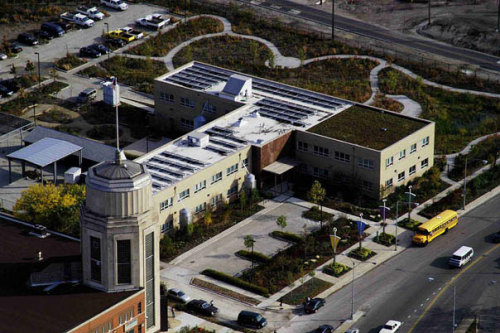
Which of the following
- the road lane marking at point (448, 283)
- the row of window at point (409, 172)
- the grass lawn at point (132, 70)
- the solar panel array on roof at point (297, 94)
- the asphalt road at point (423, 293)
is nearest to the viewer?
the road lane marking at point (448, 283)

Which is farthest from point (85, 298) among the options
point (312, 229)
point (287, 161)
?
point (287, 161)

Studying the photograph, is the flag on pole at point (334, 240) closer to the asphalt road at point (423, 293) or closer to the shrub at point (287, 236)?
the asphalt road at point (423, 293)

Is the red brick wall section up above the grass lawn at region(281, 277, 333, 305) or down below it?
above

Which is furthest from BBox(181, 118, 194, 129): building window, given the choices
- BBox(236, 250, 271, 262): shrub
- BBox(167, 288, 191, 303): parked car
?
BBox(167, 288, 191, 303): parked car

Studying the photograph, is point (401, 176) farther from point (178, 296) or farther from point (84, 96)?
point (84, 96)

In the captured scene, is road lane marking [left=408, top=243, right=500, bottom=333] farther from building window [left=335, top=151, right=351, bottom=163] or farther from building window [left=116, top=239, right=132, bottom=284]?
building window [left=116, top=239, right=132, bottom=284]

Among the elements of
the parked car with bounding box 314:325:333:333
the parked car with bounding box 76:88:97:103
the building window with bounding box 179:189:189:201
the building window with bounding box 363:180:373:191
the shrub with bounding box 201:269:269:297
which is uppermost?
the parked car with bounding box 76:88:97:103

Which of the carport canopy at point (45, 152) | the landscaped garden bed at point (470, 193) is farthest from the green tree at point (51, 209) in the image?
the landscaped garden bed at point (470, 193)
